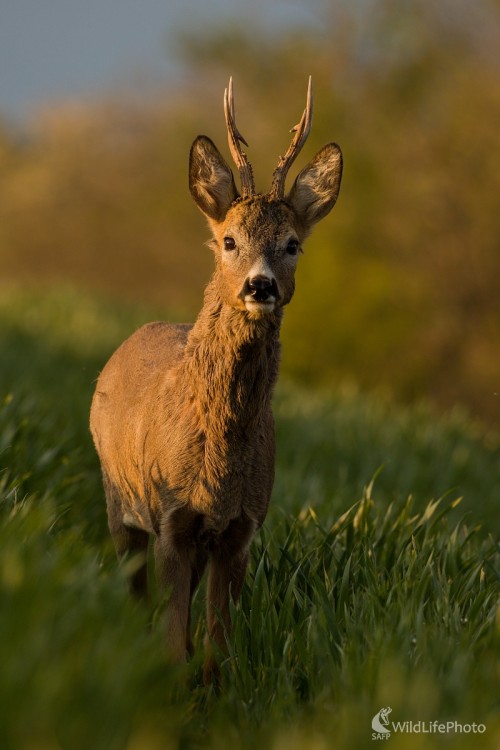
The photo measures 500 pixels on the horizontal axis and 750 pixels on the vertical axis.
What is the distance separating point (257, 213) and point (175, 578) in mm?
1659

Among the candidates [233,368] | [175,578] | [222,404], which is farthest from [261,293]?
[175,578]

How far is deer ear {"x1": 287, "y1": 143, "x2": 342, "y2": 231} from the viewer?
503 cm

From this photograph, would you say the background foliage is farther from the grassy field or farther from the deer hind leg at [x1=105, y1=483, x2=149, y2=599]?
the deer hind leg at [x1=105, y1=483, x2=149, y2=599]

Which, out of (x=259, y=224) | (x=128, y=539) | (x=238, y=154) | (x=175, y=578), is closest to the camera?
(x=175, y=578)

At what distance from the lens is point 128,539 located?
17.7 ft

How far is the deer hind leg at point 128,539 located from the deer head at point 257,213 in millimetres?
1360

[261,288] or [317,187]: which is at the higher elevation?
[317,187]

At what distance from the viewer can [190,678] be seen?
443 cm

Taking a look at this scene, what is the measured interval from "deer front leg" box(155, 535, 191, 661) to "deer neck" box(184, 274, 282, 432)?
55cm

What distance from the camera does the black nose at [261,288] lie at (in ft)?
14.3

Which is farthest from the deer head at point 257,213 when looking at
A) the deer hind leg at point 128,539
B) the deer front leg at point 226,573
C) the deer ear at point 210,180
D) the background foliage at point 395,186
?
the background foliage at point 395,186

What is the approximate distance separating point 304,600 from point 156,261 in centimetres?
3549

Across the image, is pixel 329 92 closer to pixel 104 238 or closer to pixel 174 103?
pixel 174 103

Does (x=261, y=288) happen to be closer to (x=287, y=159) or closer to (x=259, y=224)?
(x=259, y=224)
